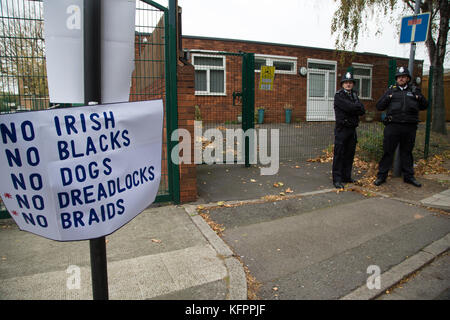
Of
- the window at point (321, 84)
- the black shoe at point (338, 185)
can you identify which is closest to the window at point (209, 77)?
the window at point (321, 84)

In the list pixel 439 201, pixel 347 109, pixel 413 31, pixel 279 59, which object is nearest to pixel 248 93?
pixel 347 109

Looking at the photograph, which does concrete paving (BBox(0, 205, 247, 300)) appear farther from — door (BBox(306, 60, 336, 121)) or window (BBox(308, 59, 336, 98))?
window (BBox(308, 59, 336, 98))

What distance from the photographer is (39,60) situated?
4.12 meters

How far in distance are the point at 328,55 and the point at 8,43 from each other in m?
15.0

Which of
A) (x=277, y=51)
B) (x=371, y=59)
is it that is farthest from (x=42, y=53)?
(x=371, y=59)

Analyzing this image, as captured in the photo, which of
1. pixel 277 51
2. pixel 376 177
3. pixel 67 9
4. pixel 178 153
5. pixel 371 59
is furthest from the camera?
pixel 371 59

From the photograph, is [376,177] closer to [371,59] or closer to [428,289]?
[428,289]

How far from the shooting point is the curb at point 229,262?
2732mm

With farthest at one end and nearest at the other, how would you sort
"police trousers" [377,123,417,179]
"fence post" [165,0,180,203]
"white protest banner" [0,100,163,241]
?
"police trousers" [377,123,417,179] < "fence post" [165,0,180,203] < "white protest banner" [0,100,163,241]

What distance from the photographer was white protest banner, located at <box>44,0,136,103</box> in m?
1.59

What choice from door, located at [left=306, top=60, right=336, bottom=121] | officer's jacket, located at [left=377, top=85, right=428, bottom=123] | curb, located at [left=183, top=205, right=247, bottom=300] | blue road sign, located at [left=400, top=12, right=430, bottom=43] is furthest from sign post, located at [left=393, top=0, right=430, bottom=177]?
curb, located at [left=183, top=205, right=247, bottom=300]

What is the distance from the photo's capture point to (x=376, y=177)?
6617mm

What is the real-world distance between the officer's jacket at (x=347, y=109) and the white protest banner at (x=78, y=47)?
4.90 meters

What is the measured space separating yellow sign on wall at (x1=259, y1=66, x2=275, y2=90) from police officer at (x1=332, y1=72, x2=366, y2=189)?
179 cm
